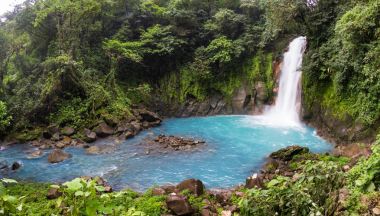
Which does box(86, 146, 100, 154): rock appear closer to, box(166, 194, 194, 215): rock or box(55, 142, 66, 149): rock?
box(55, 142, 66, 149): rock

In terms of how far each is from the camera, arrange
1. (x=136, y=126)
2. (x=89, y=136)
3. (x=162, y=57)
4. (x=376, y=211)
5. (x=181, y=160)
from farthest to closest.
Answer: (x=162, y=57), (x=136, y=126), (x=89, y=136), (x=181, y=160), (x=376, y=211)

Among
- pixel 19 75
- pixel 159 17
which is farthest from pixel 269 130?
pixel 19 75

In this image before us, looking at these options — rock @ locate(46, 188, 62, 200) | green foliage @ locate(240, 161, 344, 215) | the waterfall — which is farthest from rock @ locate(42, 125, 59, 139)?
green foliage @ locate(240, 161, 344, 215)

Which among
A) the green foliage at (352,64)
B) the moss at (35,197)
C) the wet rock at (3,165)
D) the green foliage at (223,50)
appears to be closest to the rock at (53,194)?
the moss at (35,197)

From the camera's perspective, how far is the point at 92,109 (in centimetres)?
1917

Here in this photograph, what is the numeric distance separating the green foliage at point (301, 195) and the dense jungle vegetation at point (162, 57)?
266 centimetres

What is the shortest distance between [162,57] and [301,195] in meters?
22.2

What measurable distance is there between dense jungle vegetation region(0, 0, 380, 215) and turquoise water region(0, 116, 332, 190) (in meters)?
1.73

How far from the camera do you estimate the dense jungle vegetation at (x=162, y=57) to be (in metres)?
12.2

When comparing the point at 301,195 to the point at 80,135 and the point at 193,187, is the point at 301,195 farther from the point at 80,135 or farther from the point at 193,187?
the point at 80,135

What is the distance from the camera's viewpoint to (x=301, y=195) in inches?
154

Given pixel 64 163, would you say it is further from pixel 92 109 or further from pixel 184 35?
pixel 184 35

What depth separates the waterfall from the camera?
19.9m

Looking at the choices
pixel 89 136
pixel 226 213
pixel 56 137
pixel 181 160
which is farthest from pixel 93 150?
pixel 226 213
